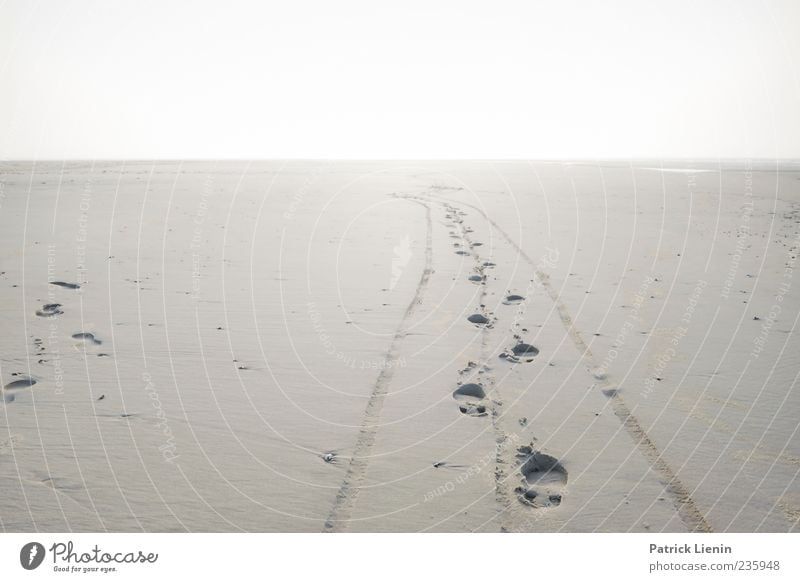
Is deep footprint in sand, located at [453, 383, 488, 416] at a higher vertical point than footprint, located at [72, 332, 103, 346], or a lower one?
lower

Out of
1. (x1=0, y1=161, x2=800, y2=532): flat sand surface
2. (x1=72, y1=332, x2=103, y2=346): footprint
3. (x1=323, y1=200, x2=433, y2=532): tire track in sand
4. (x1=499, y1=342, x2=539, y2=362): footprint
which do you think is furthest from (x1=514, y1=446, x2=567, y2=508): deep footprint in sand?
(x1=72, y1=332, x2=103, y2=346): footprint

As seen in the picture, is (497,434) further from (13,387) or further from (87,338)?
(87,338)

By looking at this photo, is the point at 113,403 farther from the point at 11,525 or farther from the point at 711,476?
the point at 711,476

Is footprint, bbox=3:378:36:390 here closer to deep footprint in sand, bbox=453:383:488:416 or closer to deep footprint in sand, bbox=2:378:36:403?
deep footprint in sand, bbox=2:378:36:403

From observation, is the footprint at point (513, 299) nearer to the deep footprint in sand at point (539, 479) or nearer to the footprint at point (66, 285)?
the deep footprint in sand at point (539, 479)

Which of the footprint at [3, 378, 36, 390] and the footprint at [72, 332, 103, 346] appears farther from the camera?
the footprint at [72, 332, 103, 346]

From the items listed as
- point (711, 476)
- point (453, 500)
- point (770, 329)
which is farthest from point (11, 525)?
point (770, 329)

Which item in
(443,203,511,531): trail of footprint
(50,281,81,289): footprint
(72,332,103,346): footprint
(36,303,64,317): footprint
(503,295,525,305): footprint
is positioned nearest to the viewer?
(443,203,511,531): trail of footprint
